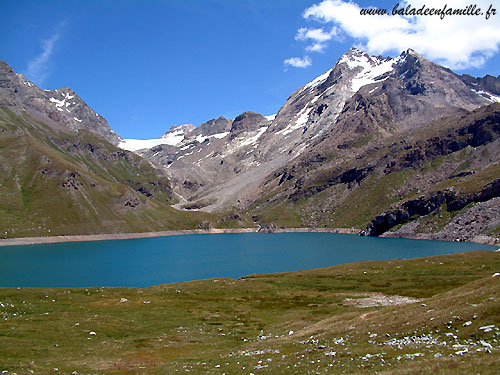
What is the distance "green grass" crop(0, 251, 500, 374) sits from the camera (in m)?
27.7

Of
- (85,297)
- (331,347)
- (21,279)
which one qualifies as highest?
(21,279)

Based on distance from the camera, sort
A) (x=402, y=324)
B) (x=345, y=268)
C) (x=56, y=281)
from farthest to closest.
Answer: (x=56, y=281) → (x=345, y=268) → (x=402, y=324)

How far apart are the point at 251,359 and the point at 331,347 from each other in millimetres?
6644

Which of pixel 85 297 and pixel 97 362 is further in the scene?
pixel 85 297

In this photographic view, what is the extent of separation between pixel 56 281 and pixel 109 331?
94343mm

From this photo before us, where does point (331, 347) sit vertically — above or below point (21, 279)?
below

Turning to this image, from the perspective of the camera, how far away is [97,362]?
3516 centimetres

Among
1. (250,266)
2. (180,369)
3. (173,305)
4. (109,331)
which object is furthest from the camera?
(250,266)

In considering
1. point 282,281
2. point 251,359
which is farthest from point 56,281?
point 251,359

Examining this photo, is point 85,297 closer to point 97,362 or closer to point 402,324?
point 97,362

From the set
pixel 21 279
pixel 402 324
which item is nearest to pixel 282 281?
pixel 402 324

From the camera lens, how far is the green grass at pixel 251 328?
90.9ft

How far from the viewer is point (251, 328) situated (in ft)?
171

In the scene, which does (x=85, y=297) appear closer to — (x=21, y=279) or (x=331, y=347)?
(x=331, y=347)
